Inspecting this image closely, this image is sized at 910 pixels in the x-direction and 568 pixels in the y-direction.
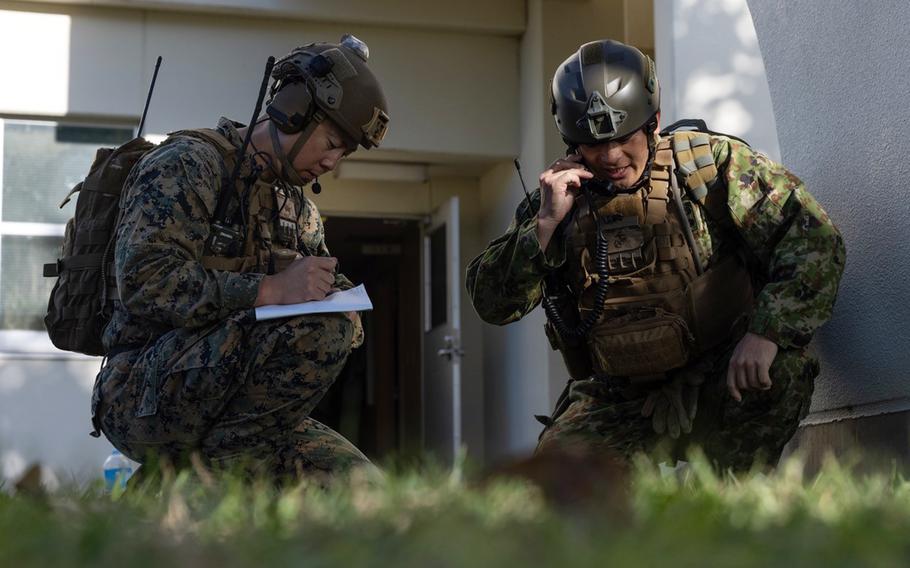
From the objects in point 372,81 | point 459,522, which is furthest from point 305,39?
point 459,522

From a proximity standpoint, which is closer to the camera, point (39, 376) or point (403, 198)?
point (39, 376)

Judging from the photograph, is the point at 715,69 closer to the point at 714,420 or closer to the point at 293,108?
the point at 714,420

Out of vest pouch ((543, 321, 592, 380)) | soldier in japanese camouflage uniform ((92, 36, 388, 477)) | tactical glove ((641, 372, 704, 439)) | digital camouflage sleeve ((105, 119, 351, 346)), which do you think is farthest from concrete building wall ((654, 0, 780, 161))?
digital camouflage sleeve ((105, 119, 351, 346))

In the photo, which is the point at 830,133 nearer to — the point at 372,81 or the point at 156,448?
the point at 372,81

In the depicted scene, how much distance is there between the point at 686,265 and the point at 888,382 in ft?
2.39

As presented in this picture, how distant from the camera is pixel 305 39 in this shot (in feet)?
28.1

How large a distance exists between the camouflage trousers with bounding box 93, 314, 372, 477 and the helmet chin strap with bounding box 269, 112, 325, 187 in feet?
1.68

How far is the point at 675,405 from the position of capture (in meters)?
4.06

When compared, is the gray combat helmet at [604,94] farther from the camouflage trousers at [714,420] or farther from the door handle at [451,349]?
the door handle at [451,349]

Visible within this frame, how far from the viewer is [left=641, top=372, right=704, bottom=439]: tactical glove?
4.00 meters

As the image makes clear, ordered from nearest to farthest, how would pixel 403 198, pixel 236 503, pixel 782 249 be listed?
pixel 236 503
pixel 782 249
pixel 403 198

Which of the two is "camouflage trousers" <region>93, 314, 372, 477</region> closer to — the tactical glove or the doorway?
the tactical glove

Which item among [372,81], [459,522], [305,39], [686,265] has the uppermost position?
[305,39]

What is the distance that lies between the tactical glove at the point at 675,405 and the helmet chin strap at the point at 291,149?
4.53 feet
